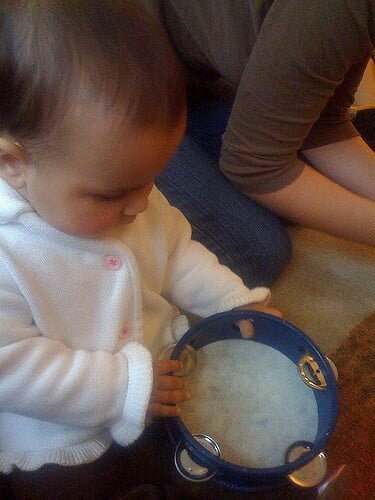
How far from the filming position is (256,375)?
30.2 inches

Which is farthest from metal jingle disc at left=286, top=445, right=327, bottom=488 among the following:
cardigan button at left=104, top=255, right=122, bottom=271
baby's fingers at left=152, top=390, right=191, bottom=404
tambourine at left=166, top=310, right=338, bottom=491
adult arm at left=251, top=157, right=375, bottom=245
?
adult arm at left=251, top=157, right=375, bottom=245

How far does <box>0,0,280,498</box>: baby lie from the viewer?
0.48m

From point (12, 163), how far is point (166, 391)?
12.8 inches

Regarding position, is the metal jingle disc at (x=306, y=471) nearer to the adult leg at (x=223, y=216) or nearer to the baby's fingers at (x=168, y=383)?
the baby's fingers at (x=168, y=383)

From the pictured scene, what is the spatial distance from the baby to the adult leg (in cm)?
20

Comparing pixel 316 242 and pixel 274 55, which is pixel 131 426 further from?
pixel 316 242

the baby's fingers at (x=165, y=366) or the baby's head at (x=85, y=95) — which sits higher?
the baby's head at (x=85, y=95)

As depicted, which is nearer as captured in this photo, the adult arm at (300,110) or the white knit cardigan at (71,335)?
the white knit cardigan at (71,335)

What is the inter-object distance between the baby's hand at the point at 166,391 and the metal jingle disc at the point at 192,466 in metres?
0.05

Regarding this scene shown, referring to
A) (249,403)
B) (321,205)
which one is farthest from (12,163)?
(321,205)

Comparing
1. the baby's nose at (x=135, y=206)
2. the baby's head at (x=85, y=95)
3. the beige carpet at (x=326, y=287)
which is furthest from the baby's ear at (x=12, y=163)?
the beige carpet at (x=326, y=287)

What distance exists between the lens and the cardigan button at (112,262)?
2.16 ft

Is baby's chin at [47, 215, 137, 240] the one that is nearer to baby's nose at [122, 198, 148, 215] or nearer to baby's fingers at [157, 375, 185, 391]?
baby's nose at [122, 198, 148, 215]

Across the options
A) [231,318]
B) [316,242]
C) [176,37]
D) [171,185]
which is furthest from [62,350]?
[316,242]
